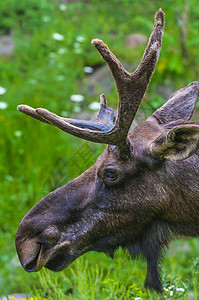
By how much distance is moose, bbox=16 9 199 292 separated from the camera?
2.75m

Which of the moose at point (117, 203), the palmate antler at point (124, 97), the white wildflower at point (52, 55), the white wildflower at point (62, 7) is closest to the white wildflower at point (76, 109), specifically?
the white wildflower at point (52, 55)

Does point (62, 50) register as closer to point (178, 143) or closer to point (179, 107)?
point (179, 107)

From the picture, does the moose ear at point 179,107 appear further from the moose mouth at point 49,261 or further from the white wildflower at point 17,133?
the white wildflower at point 17,133

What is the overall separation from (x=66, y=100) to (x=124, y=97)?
460 cm

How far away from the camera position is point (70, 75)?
766cm

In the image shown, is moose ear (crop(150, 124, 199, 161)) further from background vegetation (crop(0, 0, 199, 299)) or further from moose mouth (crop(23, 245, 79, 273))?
background vegetation (crop(0, 0, 199, 299))

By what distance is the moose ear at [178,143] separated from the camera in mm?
2551

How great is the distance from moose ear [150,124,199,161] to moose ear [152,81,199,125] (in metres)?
0.44

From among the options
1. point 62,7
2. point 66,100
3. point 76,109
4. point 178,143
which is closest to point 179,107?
point 178,143

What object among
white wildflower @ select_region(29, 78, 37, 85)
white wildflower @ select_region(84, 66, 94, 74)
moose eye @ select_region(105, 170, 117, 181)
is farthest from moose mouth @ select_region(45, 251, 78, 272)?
white wildflower @ select_region(84, 66, 94, 74)

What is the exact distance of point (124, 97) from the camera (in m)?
2.66

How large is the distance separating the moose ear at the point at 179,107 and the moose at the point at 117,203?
0.20 meters

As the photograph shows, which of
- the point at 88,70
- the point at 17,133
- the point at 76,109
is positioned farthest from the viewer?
the point at 88,70

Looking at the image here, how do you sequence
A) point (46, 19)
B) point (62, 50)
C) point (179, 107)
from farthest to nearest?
point (46, 19)
point (62, 50)
point (179, 107)
